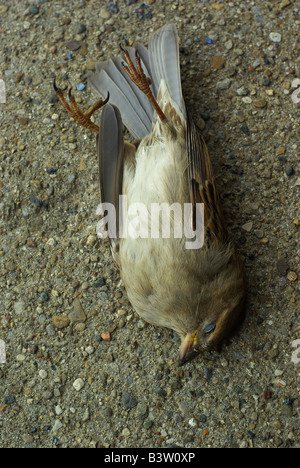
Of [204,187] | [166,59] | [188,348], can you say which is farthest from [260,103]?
[188,348]

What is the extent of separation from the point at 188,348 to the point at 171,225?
700mm

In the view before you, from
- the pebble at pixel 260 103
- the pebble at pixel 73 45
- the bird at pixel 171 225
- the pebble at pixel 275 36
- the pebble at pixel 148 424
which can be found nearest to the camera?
the bird at pixel 171 225

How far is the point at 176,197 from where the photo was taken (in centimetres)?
321

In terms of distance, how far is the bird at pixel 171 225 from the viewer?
3.14m

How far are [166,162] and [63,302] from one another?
1098mm

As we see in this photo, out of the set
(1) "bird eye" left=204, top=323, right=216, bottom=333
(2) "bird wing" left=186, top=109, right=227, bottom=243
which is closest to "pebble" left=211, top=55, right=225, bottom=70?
(2) "bird wing" left=186, top=109, right=227, bottom=243

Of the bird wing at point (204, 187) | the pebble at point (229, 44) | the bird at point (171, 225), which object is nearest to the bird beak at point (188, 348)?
the bird at point (171, 225)

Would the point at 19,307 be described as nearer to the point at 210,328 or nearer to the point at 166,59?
the point at 210,328

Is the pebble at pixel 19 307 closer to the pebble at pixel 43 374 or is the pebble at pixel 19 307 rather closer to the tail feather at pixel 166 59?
the pebble at pixel 43 374

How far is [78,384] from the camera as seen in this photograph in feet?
11.1

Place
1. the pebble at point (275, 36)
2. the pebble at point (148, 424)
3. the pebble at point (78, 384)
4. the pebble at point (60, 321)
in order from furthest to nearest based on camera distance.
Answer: the pebble at point (275, 36) < the pebble at point (60, 321) < the pebble at point (78, 384) < the pebble at point (148, 424)

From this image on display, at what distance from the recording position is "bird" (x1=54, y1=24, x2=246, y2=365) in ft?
10.3

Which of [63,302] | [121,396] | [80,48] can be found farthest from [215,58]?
[121,396]

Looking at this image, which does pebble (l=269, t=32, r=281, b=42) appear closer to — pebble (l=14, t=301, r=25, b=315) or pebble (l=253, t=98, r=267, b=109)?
pebble (l=253, t=98, r=267, b=109)
